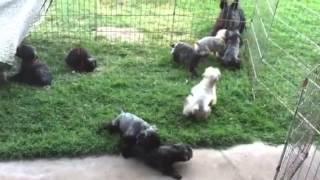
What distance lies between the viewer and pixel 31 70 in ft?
13.4

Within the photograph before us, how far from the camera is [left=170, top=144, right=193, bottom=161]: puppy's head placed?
126 inches

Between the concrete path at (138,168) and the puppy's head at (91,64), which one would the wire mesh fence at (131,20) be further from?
the concrete path at (138,168)

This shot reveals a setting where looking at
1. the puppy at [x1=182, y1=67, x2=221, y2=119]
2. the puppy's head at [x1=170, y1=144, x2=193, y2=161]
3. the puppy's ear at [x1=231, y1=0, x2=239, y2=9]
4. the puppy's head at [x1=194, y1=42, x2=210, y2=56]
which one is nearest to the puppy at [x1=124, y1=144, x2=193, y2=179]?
the puppy's head at [x1=170, y1=144, x2=193, y2=161]

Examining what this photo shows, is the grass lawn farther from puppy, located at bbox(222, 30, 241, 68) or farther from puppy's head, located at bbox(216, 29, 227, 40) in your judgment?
puppy's head, located at bbox(216, 29, 227, 40)

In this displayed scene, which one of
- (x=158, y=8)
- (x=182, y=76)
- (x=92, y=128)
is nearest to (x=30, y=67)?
(x=92, y=128)

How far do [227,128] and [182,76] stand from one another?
0.87 metres

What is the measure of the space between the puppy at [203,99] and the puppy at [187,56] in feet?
1.55

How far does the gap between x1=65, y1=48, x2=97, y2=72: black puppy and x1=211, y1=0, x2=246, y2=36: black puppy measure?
1.36m

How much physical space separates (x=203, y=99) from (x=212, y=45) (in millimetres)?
1069

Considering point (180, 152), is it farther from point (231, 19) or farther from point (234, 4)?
point (234, 4)

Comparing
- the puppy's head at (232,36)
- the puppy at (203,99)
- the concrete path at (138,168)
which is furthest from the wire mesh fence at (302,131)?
the puppy's head at (232,36)

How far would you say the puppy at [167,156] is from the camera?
10.5 feet

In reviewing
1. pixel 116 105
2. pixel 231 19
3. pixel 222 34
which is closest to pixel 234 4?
pixel 231 19

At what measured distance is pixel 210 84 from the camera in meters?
3.90
